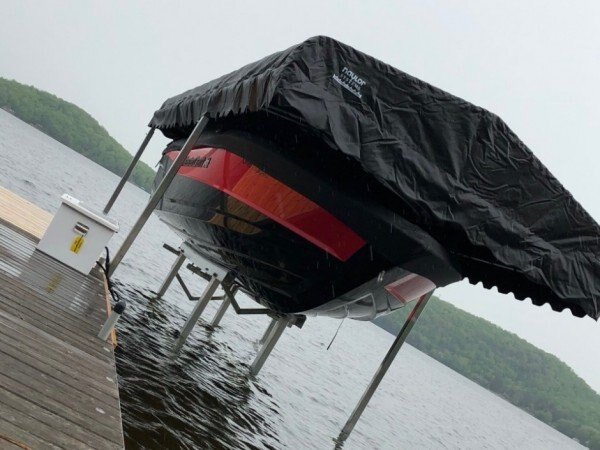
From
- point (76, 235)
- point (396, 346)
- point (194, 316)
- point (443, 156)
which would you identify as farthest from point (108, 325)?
point (194, 316)

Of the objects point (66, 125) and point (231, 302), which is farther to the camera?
point (66, 125)

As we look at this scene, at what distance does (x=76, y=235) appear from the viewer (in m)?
7.54

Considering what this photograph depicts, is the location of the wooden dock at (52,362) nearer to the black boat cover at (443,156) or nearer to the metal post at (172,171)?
the metal post at (172,171)

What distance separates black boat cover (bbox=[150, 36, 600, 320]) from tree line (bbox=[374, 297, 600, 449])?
136439 mm

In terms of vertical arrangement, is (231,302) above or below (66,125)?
below

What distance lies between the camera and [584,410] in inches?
5374

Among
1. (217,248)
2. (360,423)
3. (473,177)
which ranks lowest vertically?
(360,423)

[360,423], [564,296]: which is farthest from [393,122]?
[360,423]

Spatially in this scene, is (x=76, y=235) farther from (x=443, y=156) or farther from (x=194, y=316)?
(x=443, y=156)

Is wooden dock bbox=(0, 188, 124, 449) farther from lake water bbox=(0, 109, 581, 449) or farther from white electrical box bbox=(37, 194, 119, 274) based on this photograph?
lake water bbox=(0, 109, 581, 449)

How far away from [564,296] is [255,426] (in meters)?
5.28

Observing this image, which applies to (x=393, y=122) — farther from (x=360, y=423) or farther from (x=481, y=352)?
(x=481, y=352)

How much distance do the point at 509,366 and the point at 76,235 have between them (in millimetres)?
155483

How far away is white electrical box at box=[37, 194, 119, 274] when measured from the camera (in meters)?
7.43
